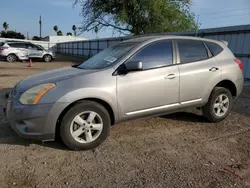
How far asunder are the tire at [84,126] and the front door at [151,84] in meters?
0.34

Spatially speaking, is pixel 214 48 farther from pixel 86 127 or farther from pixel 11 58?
pixel 11 58

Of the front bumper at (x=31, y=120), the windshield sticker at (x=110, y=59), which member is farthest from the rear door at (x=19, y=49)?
the front bumper at (x=31, y=120)

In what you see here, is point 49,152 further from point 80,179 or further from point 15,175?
point 80,179

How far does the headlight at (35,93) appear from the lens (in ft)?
10.6

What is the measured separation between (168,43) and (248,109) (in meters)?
3.01

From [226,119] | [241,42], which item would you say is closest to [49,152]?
[226,119]

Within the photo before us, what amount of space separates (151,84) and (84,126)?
1.22 metres

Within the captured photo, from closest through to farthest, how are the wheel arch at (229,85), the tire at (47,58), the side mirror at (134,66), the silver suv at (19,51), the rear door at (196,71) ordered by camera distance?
the side mirror at (134,66) < the rear door at (196,71) < the wheel arch at (229,85) < the silver suv at (19,51) < the tire at (47,58)

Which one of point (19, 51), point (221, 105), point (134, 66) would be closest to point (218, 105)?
point (221, 105)

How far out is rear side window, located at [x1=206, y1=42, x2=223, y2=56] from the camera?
4.57m

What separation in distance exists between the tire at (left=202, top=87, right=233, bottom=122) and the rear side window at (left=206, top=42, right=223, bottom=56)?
0.68 metres

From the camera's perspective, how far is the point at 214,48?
15.2 feet

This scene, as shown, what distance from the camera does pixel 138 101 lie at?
3.76m

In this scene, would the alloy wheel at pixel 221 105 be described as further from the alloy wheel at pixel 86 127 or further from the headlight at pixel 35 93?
the headlight at pixel 35 93
